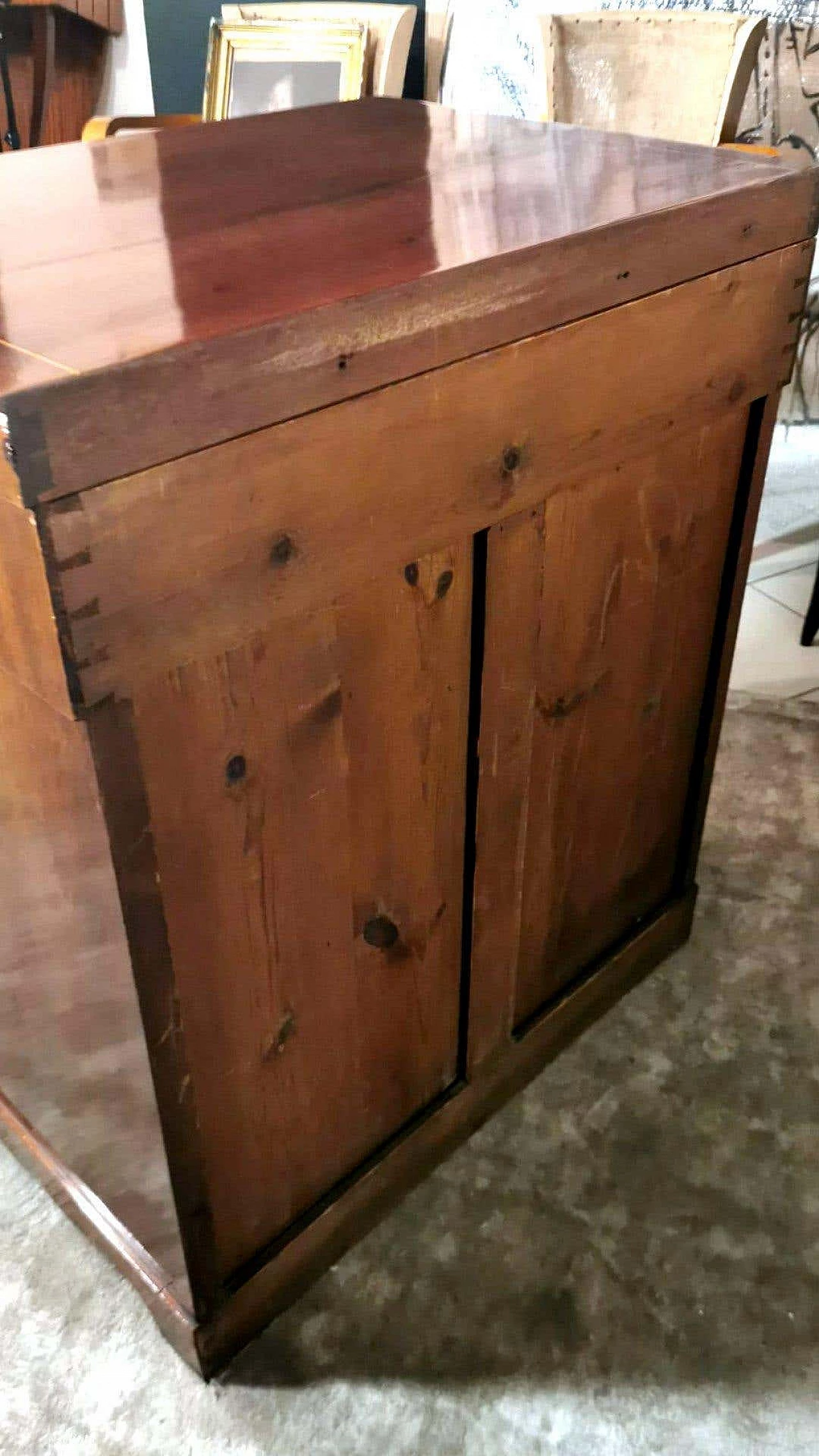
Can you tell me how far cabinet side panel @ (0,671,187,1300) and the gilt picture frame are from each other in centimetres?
227

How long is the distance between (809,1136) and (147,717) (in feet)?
2.99

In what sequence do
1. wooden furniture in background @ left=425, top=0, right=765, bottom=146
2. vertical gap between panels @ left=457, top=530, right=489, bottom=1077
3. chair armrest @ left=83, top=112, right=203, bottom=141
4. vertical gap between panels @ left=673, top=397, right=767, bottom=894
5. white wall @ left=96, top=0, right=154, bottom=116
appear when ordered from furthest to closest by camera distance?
white wall @ left=96, top=0, right=154, bottom=116, chair armrest @ left=83, top=112, right=203, bottom=141, wooden furniture in background @ left=425, top=0, right=765, bottom=146, vertical gap between panels @ left=673, top=397, right=767, bottom=894, vertical gap between panels @ left=457, top=530, right=489, bottom=1077

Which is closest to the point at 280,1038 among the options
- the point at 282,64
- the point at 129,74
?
the point at 282,64

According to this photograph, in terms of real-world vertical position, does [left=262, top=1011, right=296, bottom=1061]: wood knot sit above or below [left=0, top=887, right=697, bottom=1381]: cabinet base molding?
above

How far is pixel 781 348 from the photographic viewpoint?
1026 millimetres

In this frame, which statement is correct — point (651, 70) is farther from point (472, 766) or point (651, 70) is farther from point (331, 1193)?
point (331, 1193)

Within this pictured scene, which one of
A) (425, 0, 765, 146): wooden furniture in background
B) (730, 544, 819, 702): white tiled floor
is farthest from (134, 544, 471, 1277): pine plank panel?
(425, 0, 765, 146): wooden furniture in background

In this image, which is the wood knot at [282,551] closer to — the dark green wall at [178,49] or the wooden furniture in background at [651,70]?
the wooden furniture in background at [651,70]

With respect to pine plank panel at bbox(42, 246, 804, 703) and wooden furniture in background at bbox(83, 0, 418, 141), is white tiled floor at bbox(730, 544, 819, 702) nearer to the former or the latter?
pine plank panel at bbox(42, 246, 804, 703)

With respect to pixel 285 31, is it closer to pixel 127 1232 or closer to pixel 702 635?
pixel 702 635

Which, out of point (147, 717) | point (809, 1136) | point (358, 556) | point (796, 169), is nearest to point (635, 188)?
point (796, 169)

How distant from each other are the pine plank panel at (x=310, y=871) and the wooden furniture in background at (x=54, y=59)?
3.26 m

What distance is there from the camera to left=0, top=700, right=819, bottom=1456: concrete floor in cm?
96

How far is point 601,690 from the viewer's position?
107cm
